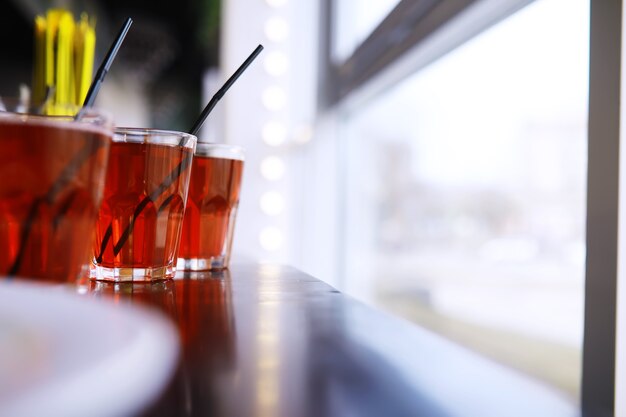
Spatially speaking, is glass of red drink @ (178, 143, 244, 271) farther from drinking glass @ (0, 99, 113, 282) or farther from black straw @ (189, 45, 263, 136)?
drinking glass @ (0, 99, 113, 282)

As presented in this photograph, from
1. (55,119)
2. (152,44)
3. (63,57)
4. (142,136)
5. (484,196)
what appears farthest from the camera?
(152,44)

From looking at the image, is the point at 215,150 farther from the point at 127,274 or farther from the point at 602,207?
the point at 602,207

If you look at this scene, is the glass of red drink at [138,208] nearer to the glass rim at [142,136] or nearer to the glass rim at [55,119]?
the glass rim at [142,136]

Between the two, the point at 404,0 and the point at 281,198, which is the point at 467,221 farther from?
the point at 404,0

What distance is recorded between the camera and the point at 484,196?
551cm

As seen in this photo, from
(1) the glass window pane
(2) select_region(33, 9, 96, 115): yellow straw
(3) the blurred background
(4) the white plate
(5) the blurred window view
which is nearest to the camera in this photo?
(4) the white plate

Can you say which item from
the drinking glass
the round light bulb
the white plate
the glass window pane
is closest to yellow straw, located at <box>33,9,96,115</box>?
the drinking glass

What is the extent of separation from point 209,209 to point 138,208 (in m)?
0.16

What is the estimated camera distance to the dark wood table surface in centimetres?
23

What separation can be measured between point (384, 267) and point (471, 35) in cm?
198

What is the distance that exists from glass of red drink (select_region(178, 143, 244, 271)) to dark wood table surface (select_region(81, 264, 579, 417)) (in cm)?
26

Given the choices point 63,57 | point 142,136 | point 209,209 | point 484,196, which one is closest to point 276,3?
point 63,57

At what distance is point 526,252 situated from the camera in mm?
5285

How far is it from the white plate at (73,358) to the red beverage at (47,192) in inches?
6.9
